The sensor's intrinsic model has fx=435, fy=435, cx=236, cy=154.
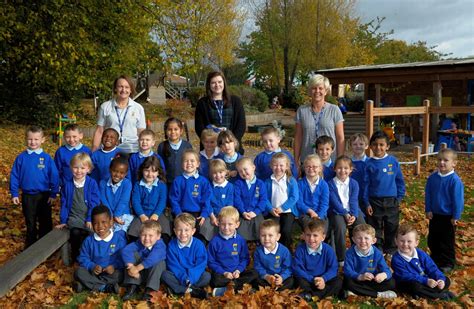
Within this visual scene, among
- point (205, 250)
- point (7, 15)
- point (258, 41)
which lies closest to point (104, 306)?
point (205, 250)

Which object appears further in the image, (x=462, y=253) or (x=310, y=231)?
(x=462, y=253)

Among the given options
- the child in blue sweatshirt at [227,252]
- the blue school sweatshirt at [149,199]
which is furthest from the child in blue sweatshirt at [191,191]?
the child in blue sweatshirt at [227,252]

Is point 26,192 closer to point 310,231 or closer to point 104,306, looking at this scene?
point 104,306

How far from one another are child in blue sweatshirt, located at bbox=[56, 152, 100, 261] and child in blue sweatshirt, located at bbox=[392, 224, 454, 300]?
3283 millimetres

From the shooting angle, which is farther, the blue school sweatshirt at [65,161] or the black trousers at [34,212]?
the blue school sweatshirt at [65,161]

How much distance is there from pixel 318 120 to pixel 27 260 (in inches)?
140

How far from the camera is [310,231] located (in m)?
4.25

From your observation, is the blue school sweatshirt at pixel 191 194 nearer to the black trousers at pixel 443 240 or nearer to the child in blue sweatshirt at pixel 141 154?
the child in blue sweatshirt at pixel 141 154

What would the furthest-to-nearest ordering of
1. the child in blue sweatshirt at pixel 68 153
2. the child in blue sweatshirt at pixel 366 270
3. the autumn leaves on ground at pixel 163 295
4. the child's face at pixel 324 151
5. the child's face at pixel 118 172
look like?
the child in blue sweatshirt at pixel 68 153
the child's face at pixel 324 151
the child's face at pixel 118 172
the child in blue sweatshirt at pixel 366 270
the autumn leaves on ground at pixel 163 295

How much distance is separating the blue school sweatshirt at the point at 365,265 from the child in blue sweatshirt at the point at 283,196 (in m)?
0.81

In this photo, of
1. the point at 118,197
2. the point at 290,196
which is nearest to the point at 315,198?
the point at 290,196

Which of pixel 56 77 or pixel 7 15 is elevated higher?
pixel 7 15

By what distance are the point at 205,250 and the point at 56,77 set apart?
870cm

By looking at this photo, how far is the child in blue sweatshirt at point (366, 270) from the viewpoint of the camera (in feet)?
13.7
